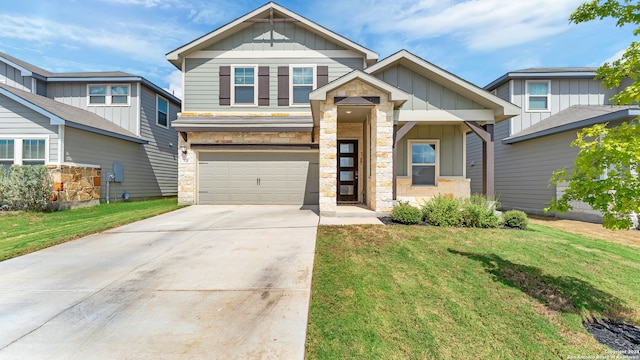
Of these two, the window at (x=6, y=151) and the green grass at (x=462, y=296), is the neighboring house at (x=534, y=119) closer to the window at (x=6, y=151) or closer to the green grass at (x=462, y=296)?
the green grass at (x=462, y=296)

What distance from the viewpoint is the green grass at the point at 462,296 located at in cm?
250

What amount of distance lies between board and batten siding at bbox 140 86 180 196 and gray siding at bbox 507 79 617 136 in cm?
1755

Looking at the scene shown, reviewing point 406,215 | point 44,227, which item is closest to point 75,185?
point 44,227

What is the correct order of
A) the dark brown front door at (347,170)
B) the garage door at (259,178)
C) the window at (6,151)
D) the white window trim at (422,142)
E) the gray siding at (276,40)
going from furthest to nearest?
1. the gray siding at (276,40)
2. the garage door at (259,178)
3. the dark brown front door at (347,170)
4. the window at (6,151)
5. the white window trim at (422,142)

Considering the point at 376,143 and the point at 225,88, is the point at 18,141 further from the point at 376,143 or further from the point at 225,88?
the point at 376,143

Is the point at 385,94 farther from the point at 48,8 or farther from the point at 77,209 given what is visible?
the point at 48,8

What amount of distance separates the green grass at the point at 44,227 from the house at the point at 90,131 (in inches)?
58.1

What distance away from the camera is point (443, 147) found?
10039 millimetres

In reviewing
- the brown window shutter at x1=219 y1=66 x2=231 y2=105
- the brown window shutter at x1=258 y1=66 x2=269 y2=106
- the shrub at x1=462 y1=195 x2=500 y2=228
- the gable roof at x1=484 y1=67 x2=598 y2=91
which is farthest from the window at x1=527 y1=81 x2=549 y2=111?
the brown window shutter at x1=219 y1=66 x2=231 y2=105

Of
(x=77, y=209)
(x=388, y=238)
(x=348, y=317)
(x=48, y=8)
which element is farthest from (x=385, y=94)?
(x=48, y=8)

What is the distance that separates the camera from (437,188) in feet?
31.7

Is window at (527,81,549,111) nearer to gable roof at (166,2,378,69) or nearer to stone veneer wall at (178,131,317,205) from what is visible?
gable roof at (166,2,378,69)

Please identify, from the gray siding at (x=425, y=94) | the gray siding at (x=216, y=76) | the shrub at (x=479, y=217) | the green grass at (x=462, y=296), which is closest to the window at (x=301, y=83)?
the gray siding at (x=216, y=76)

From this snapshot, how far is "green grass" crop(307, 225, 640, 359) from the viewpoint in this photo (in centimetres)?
250
